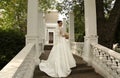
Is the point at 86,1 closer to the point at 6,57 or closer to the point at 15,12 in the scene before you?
the point at 6,57

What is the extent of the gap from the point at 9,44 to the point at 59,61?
5.11 m

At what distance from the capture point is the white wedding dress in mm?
8352

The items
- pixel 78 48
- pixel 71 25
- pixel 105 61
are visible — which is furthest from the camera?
pixel 71 25

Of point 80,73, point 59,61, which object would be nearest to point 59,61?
point 59,61

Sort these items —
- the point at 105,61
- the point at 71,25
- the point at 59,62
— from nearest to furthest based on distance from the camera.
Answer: the point at 105,61, the point at 59,62, the point at 71,25

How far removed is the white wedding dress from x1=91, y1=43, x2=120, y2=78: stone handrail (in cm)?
90

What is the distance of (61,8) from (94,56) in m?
10.2

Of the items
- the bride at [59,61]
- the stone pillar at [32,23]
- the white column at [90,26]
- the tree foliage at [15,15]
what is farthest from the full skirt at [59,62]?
the tree foliage at [15,15]

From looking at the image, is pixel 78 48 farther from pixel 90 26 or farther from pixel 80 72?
pixel 80 72

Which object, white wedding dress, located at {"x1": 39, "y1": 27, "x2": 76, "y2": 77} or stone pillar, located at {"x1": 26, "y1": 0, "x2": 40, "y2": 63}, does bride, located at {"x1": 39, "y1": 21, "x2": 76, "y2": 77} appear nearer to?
white wedding dress, located at {"x1": 39, "y1": 27, "x2": 76, "y2": 77}

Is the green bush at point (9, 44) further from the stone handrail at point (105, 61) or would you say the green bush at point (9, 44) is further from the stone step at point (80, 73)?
the stone handrail at point (105, 61)

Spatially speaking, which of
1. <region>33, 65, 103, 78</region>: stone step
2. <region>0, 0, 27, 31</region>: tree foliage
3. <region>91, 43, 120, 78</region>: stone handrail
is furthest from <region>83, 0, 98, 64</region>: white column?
<region>0, 0, 27, 31</region>: tree foliage

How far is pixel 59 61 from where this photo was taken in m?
8.51

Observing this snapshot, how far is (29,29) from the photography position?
8859 mm
